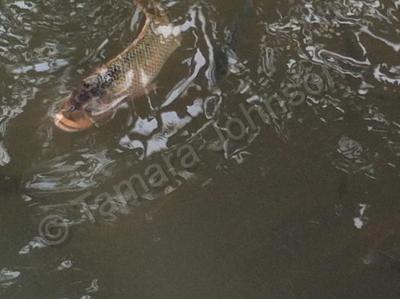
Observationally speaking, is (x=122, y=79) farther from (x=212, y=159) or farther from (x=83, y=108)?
(x=212, y=159)

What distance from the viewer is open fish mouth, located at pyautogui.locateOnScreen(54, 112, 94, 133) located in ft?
9.82

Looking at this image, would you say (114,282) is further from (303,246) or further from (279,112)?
(279,112)

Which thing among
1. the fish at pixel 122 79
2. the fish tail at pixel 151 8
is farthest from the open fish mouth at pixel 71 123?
the fish tail at pixel 151 8

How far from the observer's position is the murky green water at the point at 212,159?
2.67 metres

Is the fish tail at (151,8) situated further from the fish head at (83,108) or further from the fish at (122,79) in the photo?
the fish head at (83,108)

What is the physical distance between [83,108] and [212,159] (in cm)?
63

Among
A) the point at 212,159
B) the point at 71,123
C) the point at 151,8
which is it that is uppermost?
the point at 151,8

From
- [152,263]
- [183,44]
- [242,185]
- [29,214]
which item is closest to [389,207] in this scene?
[242,185]

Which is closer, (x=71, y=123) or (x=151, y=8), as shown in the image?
(x=71, y=123)

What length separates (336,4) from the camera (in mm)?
3518

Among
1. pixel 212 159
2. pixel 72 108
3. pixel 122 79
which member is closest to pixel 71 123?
pixel 72 108

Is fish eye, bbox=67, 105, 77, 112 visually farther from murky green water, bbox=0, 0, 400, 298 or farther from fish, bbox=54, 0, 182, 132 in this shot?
murky green water, bbox=0, 0, 400, 298

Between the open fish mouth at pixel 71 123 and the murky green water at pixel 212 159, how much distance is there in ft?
0.11

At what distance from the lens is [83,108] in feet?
9.81
